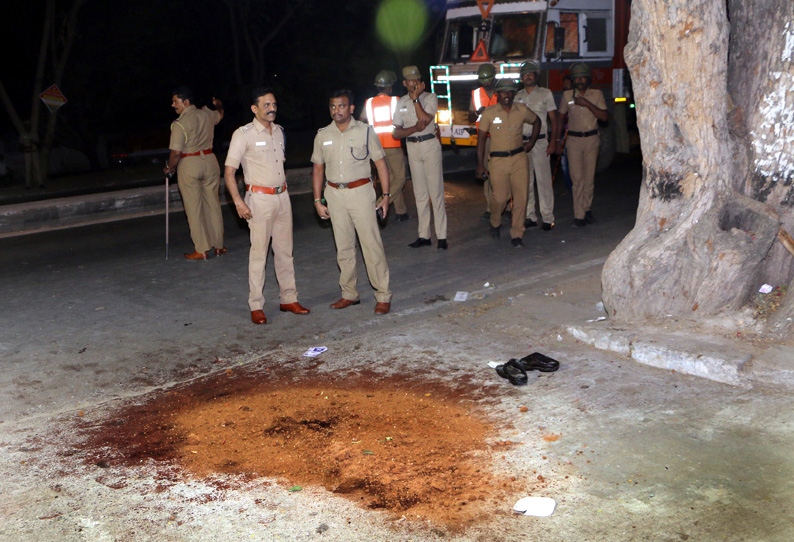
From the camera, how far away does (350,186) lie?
7727 millimetres

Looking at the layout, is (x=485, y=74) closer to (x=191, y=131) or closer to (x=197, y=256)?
(x=191, y=131)

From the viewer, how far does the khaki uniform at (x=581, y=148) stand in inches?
439

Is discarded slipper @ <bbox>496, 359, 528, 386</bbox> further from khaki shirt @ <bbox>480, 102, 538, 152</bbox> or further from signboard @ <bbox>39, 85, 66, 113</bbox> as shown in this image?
signboard @ <bbox>39, 85, 66, 113</bbox>

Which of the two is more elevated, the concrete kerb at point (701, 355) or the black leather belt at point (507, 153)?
the black leather belt at point (507, 153)

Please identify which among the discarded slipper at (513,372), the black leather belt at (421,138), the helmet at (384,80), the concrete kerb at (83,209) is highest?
the helmet at (384,80)

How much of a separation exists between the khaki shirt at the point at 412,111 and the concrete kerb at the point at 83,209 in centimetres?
488

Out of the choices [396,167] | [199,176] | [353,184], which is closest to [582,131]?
[396,167]

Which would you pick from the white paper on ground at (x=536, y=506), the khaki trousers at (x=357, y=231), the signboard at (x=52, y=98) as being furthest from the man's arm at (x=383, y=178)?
the signboard at (x=52, y=98)

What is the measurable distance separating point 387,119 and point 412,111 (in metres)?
0.53

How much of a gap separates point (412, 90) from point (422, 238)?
1.75m

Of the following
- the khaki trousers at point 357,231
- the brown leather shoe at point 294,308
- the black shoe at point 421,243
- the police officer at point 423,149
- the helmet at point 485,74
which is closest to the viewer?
the khaki trousers at point 357,231

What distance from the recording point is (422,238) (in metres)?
10.5

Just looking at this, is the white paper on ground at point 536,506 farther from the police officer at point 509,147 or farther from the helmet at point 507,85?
the helmet at point 507,85

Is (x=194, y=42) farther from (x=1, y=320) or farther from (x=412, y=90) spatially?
(x=1, y=320)
